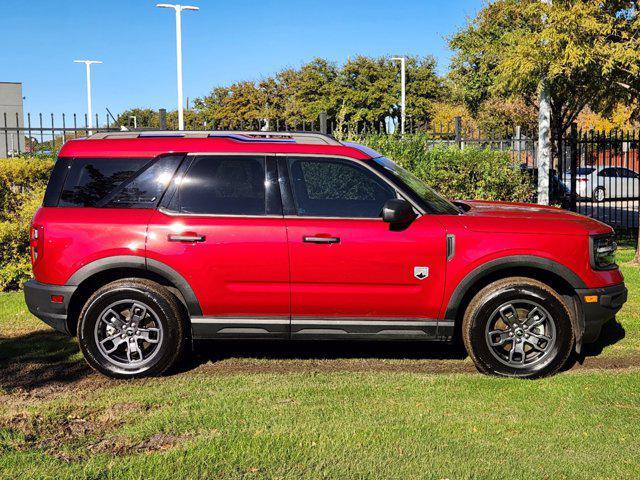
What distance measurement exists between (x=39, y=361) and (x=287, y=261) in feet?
8.06

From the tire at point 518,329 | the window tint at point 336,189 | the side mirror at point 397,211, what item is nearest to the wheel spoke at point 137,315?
the window tint at point 336,189

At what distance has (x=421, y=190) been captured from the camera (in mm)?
6062

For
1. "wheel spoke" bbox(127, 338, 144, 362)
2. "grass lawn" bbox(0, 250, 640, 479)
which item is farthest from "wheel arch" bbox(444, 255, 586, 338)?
"wheel spoke" bbox(127, 338, 144, 362)

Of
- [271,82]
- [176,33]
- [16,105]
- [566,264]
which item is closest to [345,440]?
[566,264]

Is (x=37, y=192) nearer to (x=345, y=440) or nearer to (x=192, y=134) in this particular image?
(x=192, y=134)

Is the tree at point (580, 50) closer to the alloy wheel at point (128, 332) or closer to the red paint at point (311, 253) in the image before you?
the red paint at point (311, 253)

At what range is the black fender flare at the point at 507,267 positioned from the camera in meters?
5.59

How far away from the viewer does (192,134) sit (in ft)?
20.1

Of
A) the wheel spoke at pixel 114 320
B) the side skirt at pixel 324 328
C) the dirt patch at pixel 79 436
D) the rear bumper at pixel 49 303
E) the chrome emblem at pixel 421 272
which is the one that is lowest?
the dirt patch at pixel 79 436

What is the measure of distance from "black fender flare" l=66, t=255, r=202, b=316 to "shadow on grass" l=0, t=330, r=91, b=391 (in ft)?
2.66

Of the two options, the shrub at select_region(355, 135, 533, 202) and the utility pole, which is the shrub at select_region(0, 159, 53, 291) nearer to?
the shrub at select_region(355, 135, 533, 202)

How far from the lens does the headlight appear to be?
18.7 ft

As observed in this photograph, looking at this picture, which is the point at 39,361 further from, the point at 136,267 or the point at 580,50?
the point at 580,50

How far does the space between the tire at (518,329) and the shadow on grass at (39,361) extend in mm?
3160
